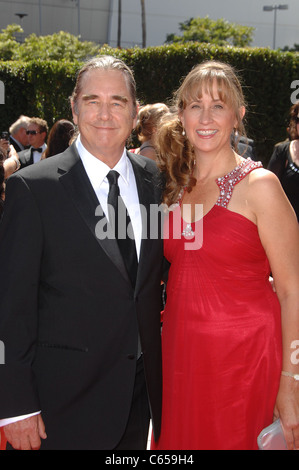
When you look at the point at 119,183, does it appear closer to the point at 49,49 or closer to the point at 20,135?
the point at 20,135

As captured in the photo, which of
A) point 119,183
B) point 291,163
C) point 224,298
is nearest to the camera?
point 119,183

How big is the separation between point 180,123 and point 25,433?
1655 mm

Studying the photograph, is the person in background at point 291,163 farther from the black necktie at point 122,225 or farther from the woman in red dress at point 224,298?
the black necktie at point 122,225

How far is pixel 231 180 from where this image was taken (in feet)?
8.21

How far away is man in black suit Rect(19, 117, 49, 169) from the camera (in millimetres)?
7910

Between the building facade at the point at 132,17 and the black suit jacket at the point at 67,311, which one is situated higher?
the building facade at the point at 132,17

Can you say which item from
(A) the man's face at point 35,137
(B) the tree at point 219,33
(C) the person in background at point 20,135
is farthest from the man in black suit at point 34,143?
(B) the tree at point 219,33

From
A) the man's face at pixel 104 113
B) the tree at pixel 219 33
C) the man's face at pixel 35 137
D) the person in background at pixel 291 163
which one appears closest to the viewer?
the man's face at pixel 104 113

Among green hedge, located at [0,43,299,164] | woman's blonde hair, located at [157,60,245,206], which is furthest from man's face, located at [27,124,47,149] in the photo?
woman's blonde hair, located at [157,60,245,206]

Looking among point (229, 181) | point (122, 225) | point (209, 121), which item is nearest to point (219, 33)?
point (209, 121)

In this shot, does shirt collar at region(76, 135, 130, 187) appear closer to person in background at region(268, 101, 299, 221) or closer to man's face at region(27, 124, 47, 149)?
person in background at region(268, 101, 299, 221)

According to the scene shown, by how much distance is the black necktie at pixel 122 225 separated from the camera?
2186 millimetres

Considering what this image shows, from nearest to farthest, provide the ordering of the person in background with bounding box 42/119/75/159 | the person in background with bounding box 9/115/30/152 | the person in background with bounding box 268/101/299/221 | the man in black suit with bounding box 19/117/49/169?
the person in background with bounding box 268/101/299/221 < the person in background with bounding box 42/119/75/159 < the man in black suit with bounding box 19/117/49/169 < the person in background with bounding box 9/115/30/152

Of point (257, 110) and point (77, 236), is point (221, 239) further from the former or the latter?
point (257, 110)
